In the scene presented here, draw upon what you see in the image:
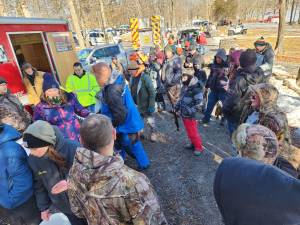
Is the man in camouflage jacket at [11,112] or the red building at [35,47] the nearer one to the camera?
the man in camouflage jacket at [11,112]

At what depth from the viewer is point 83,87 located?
5.06 metres

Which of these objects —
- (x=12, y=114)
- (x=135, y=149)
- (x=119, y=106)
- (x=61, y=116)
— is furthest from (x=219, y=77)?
(x=12, y=114)

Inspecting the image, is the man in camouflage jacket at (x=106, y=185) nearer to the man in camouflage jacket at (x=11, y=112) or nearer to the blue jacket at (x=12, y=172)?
the blue jacket at (x=12, y=172)

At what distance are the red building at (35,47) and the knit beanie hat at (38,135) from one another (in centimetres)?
375

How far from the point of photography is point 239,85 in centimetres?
334

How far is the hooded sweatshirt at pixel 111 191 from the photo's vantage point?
1421mm

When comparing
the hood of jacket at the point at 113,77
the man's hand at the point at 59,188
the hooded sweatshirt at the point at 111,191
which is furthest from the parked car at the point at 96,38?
the hooded sweatshirt at the point at 111,191

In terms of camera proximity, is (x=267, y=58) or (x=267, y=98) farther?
(x=267, y=58)

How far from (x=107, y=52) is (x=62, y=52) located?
4152 mm

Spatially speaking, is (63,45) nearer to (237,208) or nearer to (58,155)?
(58,155)

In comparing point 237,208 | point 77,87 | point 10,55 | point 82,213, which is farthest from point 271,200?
point 10,55

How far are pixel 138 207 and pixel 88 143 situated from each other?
52 centimetres

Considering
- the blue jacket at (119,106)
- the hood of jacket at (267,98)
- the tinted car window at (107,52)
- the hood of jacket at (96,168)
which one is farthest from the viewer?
the tinted car window at (107,52)

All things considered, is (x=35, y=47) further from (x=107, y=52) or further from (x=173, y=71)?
(x=173, y=71)
